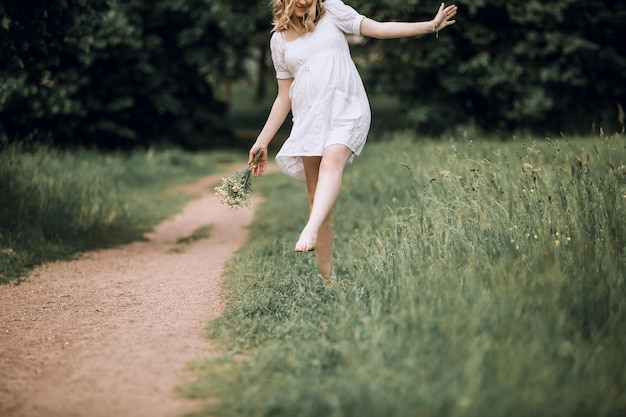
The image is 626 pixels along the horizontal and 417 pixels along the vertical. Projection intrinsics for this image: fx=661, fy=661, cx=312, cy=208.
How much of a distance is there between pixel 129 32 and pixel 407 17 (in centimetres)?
653

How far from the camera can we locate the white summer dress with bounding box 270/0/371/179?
4570 millimetres

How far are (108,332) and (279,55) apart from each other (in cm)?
225

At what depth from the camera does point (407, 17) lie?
15836mm

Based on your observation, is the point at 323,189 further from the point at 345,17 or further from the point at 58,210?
the point at 58,210

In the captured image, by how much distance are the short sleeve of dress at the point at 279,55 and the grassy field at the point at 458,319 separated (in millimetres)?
1512

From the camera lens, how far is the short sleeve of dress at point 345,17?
464 cm

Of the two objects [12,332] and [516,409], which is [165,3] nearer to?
[12,332]

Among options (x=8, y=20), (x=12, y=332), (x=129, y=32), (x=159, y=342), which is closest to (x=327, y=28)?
(x=159, y=342)

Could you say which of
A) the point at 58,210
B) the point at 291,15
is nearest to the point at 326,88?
the point at 291,15

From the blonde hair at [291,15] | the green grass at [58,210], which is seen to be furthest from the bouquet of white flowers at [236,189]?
the green grass at [58,210]

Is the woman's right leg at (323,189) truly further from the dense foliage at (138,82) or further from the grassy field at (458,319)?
the dense foliage at (138,82)

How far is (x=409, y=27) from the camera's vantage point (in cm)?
446

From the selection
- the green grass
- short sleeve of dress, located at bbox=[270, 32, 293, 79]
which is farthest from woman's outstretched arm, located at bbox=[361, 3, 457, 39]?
the green grass

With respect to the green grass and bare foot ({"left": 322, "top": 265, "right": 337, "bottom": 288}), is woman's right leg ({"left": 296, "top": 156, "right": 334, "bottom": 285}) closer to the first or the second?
bare foot ({"left": 322, "top": 265, "right": 337, "bottom": 288})
